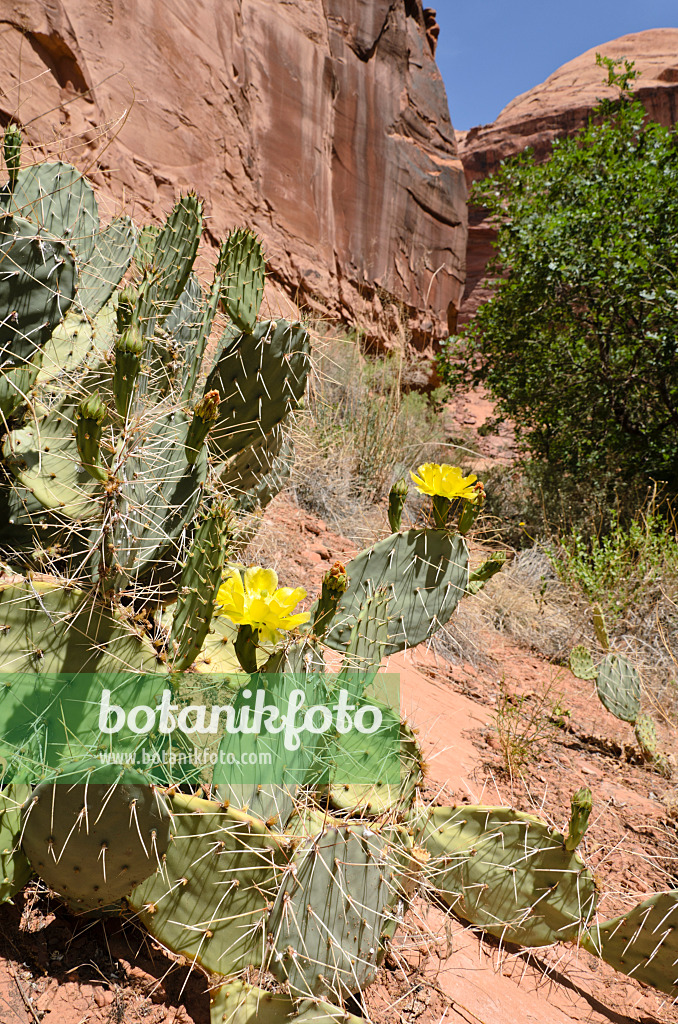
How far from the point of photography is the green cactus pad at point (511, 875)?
1.37 m

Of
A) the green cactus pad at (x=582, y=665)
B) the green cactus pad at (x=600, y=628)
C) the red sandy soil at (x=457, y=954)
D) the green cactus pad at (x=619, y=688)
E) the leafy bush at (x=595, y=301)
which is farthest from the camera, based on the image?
the leafy bush at (x=595, y=301)

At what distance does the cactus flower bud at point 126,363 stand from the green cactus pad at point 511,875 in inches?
45.5

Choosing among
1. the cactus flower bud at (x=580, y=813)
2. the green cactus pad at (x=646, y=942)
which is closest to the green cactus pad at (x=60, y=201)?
the cactus flower bud at (x=580, y=813)

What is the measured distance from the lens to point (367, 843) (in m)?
1.07

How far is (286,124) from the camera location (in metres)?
7.61

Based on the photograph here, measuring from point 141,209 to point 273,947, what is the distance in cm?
593

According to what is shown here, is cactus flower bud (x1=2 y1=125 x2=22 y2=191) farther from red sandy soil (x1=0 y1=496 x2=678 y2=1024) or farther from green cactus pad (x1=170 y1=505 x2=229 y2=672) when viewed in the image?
red sandy soil (x1=0 y1=496 x2=678 y2=1024)

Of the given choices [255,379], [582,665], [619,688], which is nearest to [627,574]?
[582,665]

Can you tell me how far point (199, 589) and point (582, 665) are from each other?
243 cm

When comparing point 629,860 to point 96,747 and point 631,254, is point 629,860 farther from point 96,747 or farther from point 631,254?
point 631,254

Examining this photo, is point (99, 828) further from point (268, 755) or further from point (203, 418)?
point (203, 418)

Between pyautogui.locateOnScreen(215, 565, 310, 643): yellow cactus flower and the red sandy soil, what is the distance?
63 centimetres

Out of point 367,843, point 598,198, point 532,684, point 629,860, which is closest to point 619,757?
point 532,684

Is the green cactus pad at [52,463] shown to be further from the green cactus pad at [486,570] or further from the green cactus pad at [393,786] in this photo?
the green cactus pad at [486,570]
